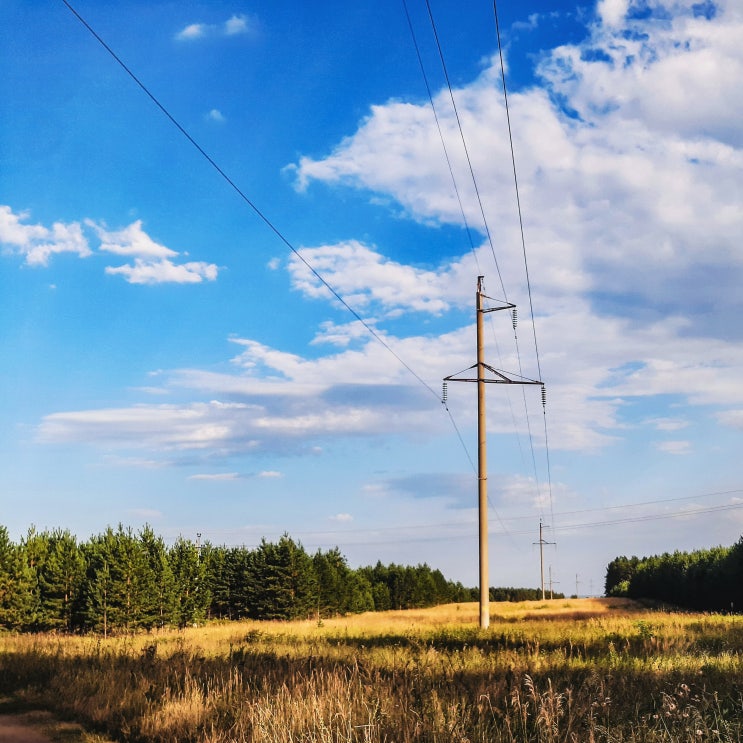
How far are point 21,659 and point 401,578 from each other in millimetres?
89376

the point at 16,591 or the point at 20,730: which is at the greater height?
the point at 20,730

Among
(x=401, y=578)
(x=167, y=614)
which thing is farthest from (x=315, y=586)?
(x=401, y=578)

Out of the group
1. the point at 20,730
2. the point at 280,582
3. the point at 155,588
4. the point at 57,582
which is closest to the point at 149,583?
the point at 155,588

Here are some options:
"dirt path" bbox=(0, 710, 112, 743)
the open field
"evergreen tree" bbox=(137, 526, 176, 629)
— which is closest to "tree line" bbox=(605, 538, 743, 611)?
the open field

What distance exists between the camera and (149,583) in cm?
5062

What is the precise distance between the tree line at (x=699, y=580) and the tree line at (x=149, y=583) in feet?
106

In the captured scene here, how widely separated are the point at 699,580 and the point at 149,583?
151 ft

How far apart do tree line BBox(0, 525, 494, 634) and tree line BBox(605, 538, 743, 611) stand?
32.2 m

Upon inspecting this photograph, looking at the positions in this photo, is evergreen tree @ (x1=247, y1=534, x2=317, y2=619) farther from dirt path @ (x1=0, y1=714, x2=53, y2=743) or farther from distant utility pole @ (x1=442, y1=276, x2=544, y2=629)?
dirt path @ (x1=0, y1=714, x2=53, y2=743)

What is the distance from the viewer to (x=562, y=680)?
8.94m

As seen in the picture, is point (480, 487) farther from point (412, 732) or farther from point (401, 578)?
point (401, 578)

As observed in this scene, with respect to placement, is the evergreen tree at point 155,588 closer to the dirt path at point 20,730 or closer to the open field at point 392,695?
the open field at point 392,695

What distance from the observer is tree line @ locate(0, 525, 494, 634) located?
47.8 metres

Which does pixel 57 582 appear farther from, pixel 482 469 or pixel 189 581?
pixel 482 469
